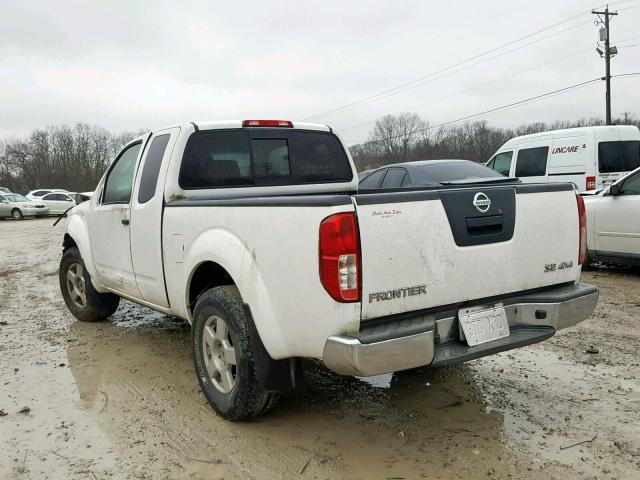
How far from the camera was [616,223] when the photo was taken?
24.7ft

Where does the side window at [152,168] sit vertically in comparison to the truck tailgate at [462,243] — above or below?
above

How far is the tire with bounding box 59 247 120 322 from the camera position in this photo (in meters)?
5.69

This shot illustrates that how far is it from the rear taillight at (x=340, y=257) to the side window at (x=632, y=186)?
6.44 m

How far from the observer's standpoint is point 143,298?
451cm

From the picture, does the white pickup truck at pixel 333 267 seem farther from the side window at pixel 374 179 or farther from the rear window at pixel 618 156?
the rear window at pixel 618 156

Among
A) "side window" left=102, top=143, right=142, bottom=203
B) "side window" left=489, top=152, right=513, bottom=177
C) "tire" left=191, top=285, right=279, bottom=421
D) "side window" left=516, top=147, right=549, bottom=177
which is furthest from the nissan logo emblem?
"side window" left=489, top=152, right=513, bottom=177

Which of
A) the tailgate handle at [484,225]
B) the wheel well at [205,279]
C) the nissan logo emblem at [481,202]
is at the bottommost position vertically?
the wheel well at [205,279]

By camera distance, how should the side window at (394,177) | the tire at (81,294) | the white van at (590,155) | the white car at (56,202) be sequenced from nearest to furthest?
1. the tire at (81,294)
2. the side window at (394,177)
3. the white van at (590,155)
4. the white car at (56,202)

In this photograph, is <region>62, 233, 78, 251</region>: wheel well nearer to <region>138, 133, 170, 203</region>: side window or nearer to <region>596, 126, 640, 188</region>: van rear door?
<region>138, 133, 170, 203</region>: side window

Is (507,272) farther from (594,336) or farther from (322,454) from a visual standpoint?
(594,336)

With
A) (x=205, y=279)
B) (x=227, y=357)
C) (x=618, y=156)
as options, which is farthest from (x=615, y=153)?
(x=227, y=357)

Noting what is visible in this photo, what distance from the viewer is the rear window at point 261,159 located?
418 cm

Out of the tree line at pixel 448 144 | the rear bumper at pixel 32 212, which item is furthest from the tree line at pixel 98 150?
the rear bumper at pixel 32 212

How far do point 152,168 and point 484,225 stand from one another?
2674 mm
